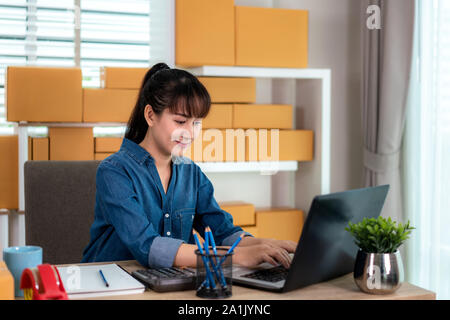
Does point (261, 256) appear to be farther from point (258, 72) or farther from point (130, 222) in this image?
point (258, 72)

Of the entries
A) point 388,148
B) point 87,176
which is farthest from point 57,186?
point 388,148

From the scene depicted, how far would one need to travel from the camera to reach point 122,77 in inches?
103

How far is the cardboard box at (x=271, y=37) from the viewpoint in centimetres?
272

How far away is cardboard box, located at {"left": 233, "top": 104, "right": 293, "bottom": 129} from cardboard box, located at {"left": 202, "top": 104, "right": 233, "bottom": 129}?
0.03 metres

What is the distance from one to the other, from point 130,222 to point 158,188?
21cm

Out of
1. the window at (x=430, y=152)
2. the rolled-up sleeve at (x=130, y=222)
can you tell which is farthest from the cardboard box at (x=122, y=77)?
the window at (x=430, y=152)

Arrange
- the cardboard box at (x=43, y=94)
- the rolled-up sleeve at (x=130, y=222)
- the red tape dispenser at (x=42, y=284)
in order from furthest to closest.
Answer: the cardboard box at (x=43, y=94) < the rolled-up sleeve at (x=130, y=222) < the red tape dispenser at (x=42, y=284)

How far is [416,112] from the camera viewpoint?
272 centimetres

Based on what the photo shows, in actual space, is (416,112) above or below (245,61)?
below

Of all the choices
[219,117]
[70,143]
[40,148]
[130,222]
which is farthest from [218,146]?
[130,222]

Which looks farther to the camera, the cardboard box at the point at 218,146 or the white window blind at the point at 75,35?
the white window blind at the point at 75,35

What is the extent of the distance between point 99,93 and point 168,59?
0.41 m

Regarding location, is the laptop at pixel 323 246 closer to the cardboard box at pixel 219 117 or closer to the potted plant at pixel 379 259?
the potted plant at pixel 379 259

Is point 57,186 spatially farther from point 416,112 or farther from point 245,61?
point 416,112
